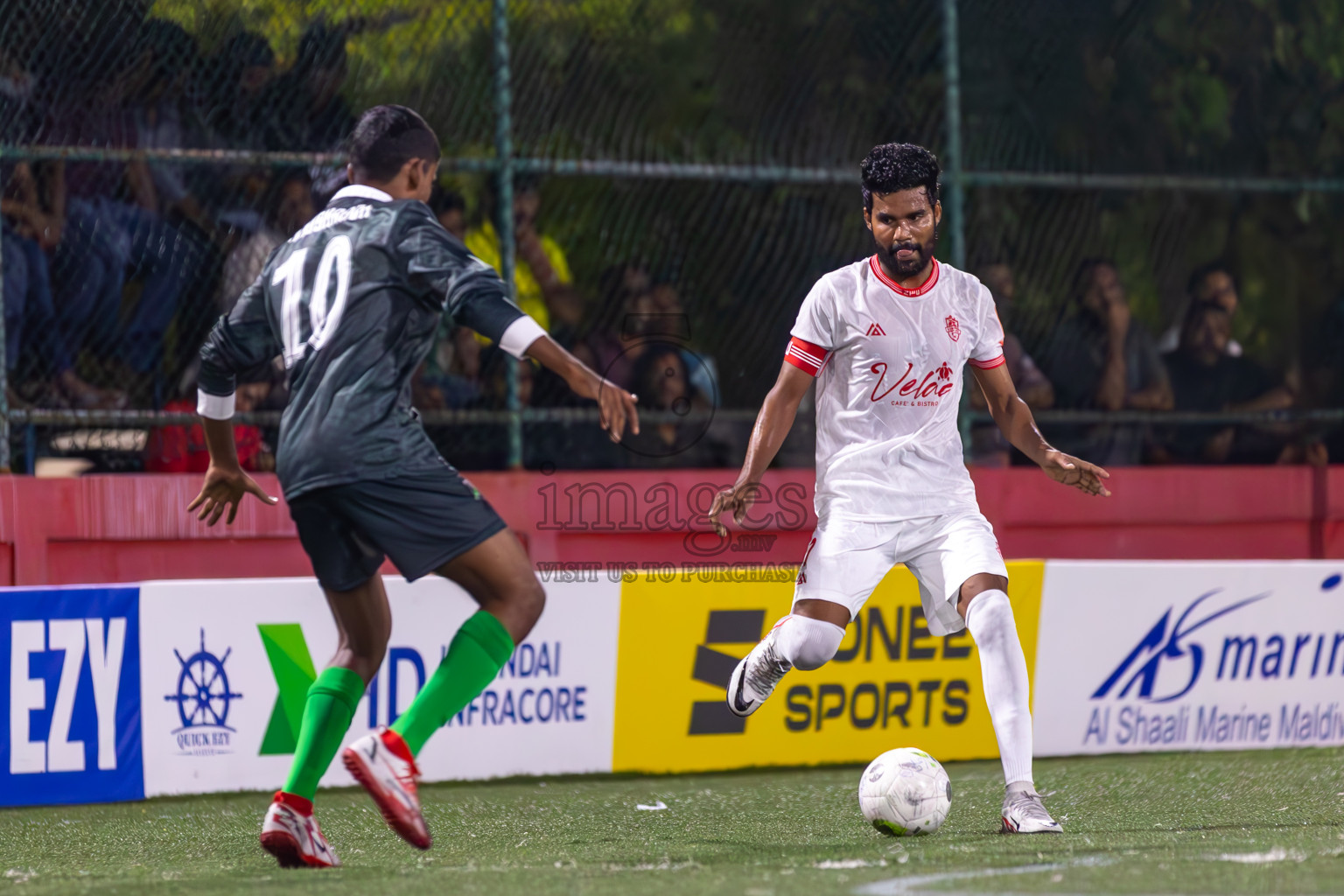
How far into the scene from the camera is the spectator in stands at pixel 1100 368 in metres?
9.27

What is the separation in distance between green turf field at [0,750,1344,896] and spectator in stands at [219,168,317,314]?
2.50m

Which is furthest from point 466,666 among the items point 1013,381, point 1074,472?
point 1013,381

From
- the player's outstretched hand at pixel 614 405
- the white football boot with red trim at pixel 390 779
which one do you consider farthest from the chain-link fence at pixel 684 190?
the white football boot with red trim at pixel 390 779

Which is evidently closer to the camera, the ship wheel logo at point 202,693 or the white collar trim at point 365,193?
the white collar trim at point 365,193

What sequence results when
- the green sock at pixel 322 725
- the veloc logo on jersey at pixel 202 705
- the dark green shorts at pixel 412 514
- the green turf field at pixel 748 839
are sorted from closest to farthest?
the green turf field at pixel 748 839, the dark green shorts at pixel 412 514, the green sock at pixel 322 725, the veloc logo on jersey at pixel 202 705

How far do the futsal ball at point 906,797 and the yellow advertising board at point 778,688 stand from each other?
93.9 inches

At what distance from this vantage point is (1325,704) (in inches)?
317

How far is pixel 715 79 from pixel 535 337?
5117 millimetres

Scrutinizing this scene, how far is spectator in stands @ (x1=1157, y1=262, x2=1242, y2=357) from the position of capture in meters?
9.66

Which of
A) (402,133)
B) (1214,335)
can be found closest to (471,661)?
(402,133)

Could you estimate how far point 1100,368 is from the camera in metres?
9.34

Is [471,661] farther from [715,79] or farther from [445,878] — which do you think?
[715,79]

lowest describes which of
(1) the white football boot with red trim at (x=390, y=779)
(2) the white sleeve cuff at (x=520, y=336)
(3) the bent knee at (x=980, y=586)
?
(1) the white football boot with red trim at (x=390, y=779)

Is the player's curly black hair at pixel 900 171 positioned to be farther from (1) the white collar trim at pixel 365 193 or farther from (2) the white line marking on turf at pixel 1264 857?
(2) the white line marking on turf at pixel 1264 857
